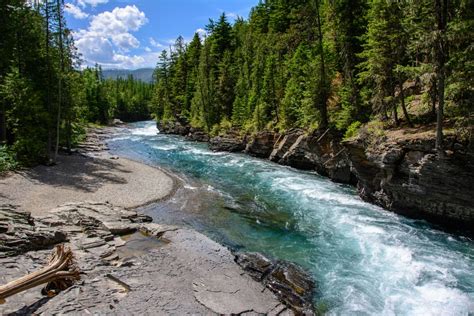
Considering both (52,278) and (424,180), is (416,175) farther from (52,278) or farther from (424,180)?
(52,278)

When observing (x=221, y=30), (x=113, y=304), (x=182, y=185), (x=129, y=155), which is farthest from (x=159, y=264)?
(x=221, y=30)

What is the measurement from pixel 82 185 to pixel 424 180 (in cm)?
2370

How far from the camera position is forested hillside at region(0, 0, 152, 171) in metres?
30.7

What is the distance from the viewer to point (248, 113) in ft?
180

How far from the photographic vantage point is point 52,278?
38.5 feet

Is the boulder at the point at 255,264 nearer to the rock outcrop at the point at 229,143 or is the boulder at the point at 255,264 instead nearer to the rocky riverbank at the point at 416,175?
the rocky riverbank at the point at 416,175

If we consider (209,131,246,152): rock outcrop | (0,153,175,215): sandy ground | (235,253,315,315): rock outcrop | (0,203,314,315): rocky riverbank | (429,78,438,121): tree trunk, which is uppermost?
(429,78,438,121): tree trunk

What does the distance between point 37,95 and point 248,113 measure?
1200 inches

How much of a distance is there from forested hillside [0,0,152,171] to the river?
1434 cm

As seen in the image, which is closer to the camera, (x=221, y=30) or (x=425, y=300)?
(x=425, y=300)

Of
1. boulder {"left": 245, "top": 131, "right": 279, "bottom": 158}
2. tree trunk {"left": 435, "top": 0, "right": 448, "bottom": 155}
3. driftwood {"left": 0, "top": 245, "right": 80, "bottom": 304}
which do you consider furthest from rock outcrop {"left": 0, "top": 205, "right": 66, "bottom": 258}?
boulder {"left": 245, "top": 131, "right": 279, "bottom": 158}

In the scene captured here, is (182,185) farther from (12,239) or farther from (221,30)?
(221,30)

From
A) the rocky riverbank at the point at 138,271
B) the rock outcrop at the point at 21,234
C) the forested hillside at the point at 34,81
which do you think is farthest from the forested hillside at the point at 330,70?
the forested hillside at the point at 34,81

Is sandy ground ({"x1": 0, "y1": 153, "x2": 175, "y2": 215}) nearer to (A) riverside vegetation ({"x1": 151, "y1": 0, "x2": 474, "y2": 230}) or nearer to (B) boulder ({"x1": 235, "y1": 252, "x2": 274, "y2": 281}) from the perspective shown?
(B) boulder ({"x1": 235, "y1": 252, "x2": 274, "y2": 281})
